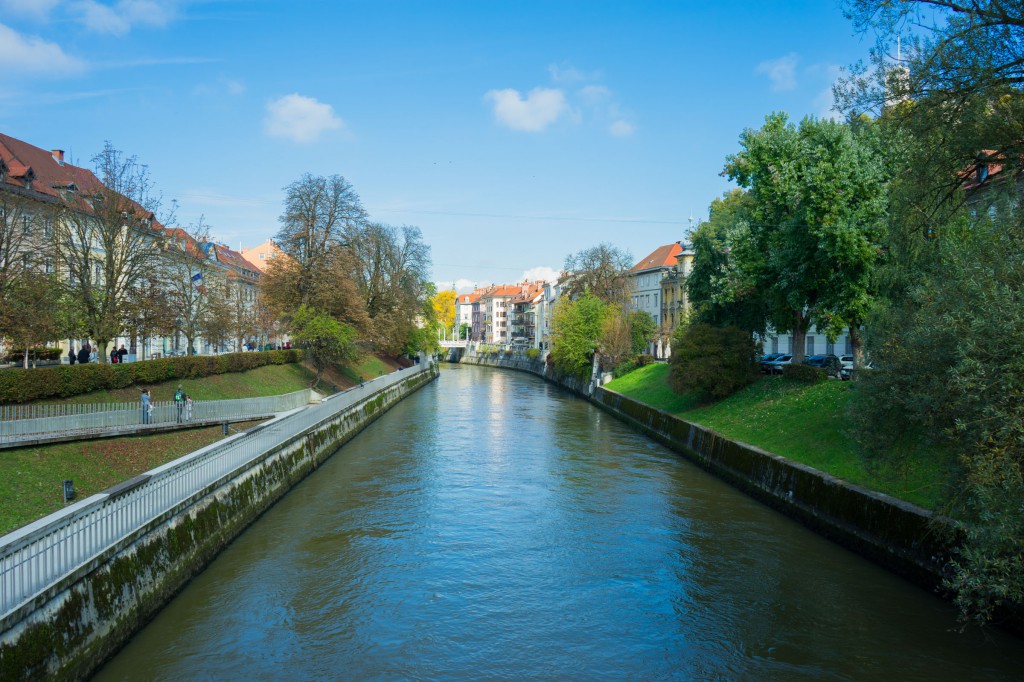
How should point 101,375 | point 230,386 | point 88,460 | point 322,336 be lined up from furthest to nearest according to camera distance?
1. point 322,336
2. point 230,386
3. point 101,375
4. point 88,460

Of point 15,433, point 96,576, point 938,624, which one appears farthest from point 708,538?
point 15,433

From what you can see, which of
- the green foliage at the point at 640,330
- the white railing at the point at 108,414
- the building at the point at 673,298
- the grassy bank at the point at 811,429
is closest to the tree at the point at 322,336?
the white railing at the point at 108,414

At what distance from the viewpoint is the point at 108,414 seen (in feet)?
66.3

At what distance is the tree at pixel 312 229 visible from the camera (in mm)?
45219

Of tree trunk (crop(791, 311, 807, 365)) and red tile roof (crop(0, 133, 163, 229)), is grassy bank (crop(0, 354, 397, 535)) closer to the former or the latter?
red tile roof (crop(0, 133, 163, 229))

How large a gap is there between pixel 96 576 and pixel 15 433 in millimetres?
9024

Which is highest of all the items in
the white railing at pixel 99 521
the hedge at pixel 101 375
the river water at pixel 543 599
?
the hedge at pixel 101 375

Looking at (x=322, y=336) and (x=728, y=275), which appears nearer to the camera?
(x=728, y=275)

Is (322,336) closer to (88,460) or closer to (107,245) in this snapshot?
(107,245)

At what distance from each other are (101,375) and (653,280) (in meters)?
66.6

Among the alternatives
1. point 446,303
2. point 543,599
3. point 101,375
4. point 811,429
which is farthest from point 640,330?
point 446,303

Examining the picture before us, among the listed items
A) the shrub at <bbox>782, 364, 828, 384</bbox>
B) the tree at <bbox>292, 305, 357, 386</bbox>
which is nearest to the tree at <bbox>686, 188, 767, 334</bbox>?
the shrub at <bbox>782, 364, 828, 384</bbox>

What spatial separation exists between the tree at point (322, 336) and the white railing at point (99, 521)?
22.2 meters

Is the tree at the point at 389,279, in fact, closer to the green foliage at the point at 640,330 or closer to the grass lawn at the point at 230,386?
the grass lawn at the point at 230,386
